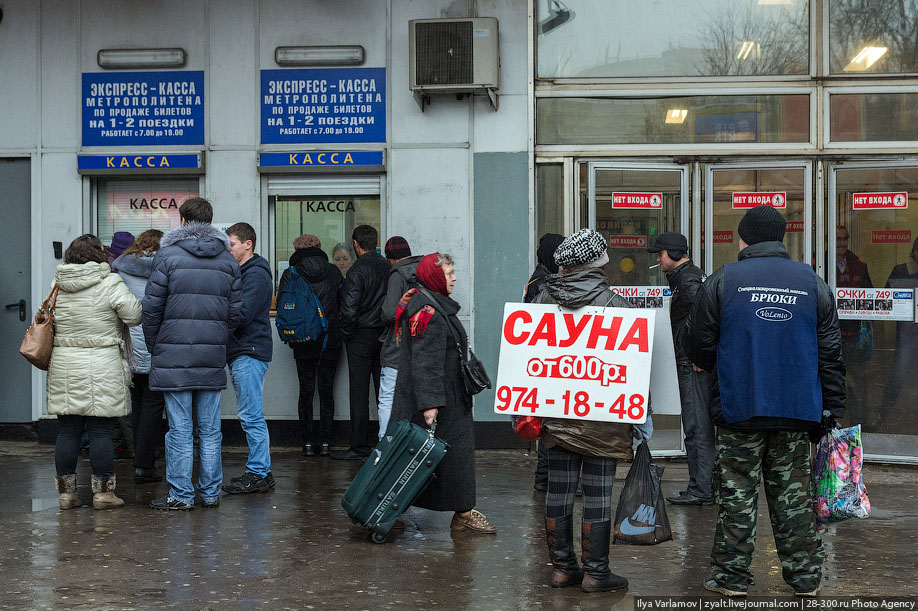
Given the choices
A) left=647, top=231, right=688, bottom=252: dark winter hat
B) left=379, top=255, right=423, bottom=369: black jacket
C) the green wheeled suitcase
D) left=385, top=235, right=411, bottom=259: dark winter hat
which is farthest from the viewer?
left=385, top=235, right=411, bottom=259: dark winter hat

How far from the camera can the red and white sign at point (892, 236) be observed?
896 cm

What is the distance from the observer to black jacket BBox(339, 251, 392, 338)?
8.88m

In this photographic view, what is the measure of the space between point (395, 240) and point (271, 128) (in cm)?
205

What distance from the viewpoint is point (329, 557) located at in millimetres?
5758

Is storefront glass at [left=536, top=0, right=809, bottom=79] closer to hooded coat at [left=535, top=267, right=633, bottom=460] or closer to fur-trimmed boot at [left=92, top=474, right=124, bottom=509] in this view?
hooded coat at [left=535, top=267, right=633, bottom=460]

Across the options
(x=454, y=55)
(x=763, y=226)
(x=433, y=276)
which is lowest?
(x=433, y=276)

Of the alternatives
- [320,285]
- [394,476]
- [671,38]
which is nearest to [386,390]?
[320,285]

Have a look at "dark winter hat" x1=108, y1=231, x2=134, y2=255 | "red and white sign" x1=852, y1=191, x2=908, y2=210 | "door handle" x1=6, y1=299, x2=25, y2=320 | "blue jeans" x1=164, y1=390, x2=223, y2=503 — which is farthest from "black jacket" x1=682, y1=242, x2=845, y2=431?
"door handle" x1=6, y1=299, x2=25, y2=320

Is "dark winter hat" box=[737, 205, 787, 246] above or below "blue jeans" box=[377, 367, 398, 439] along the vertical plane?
above

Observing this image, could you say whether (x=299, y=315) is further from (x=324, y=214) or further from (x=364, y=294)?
(x=324, y=214)

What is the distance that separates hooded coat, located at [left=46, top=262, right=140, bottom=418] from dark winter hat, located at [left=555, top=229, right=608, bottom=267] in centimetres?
327

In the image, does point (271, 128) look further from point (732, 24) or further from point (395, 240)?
point (732, 24)

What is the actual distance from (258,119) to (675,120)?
387 cm

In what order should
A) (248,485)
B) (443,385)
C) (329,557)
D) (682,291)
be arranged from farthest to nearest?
(248,485)
(682,291)
(443,385)
(329,557)
